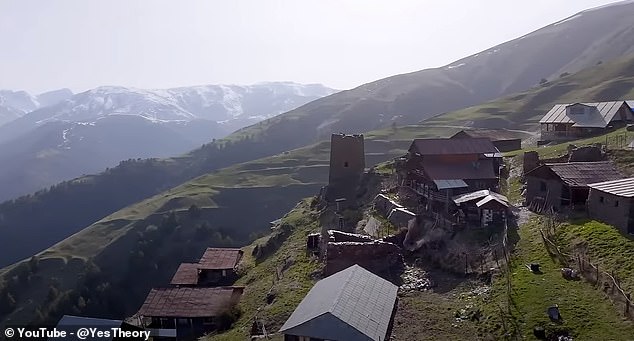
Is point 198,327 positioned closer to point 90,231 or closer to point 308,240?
point 308,240

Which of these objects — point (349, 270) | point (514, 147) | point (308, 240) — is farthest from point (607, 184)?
point (514, 147)

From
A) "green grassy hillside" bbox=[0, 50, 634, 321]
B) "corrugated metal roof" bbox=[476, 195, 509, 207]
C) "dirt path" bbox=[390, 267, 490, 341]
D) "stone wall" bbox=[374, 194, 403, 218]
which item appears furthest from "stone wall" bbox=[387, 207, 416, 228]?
"green grassy hillside" bbox=[0, 50, 634, 321]

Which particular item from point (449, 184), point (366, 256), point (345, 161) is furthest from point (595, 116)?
point (366, 256)

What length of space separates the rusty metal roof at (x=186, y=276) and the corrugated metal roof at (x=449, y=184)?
25002 millimetres

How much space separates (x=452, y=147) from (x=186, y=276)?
29559 millimetres

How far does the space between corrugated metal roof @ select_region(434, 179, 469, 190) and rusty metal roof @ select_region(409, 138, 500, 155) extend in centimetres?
448

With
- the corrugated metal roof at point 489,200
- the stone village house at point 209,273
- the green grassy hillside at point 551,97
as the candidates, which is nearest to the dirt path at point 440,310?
the corrugated metal roof at point 489,200

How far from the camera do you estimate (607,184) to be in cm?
3625

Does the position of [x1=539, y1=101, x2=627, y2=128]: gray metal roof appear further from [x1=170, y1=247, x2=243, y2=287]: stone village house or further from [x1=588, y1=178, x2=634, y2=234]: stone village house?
[x1=170, y1=247, x2=243, y2=287]: stone village house

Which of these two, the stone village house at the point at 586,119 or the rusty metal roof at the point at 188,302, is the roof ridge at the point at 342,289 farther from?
the stone village house at the point at 586,119

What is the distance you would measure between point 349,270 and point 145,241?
98.0 meters

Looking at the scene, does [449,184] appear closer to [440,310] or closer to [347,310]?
[440,310]

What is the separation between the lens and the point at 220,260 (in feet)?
186

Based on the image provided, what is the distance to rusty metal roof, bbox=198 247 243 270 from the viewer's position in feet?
180
